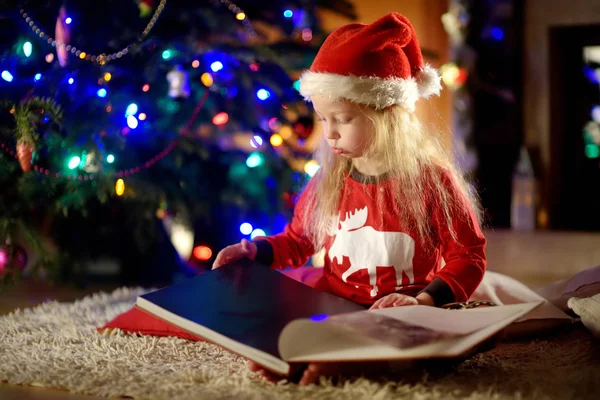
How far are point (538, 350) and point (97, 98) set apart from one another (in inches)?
41.9

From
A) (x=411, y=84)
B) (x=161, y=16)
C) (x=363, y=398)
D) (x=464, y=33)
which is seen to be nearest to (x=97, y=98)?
(x=161, y=16)

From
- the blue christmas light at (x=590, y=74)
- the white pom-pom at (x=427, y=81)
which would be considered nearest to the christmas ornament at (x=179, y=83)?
the white pom-pom at (x=427, y=81)

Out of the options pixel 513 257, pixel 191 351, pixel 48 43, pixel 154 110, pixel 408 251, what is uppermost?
pixel 48 43

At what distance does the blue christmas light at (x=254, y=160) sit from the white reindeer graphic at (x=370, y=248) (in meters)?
0.61

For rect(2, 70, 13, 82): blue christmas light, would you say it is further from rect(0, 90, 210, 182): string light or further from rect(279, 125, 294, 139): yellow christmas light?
→ rect(279, 125, 294, 139): yellow christmas light

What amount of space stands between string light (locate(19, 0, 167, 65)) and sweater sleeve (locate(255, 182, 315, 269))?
2.07 feet

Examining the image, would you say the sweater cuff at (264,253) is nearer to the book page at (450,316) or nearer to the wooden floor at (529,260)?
the book page at (450,316)

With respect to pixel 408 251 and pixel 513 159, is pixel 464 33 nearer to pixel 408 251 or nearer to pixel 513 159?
pixel 513 159

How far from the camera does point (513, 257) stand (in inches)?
94.3

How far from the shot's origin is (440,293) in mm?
1032

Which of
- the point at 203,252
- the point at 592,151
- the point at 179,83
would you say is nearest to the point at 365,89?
the point at 179,83

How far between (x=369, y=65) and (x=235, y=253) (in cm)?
37

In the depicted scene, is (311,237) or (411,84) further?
(311,237)

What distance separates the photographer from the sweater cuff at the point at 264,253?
47.6 inches
